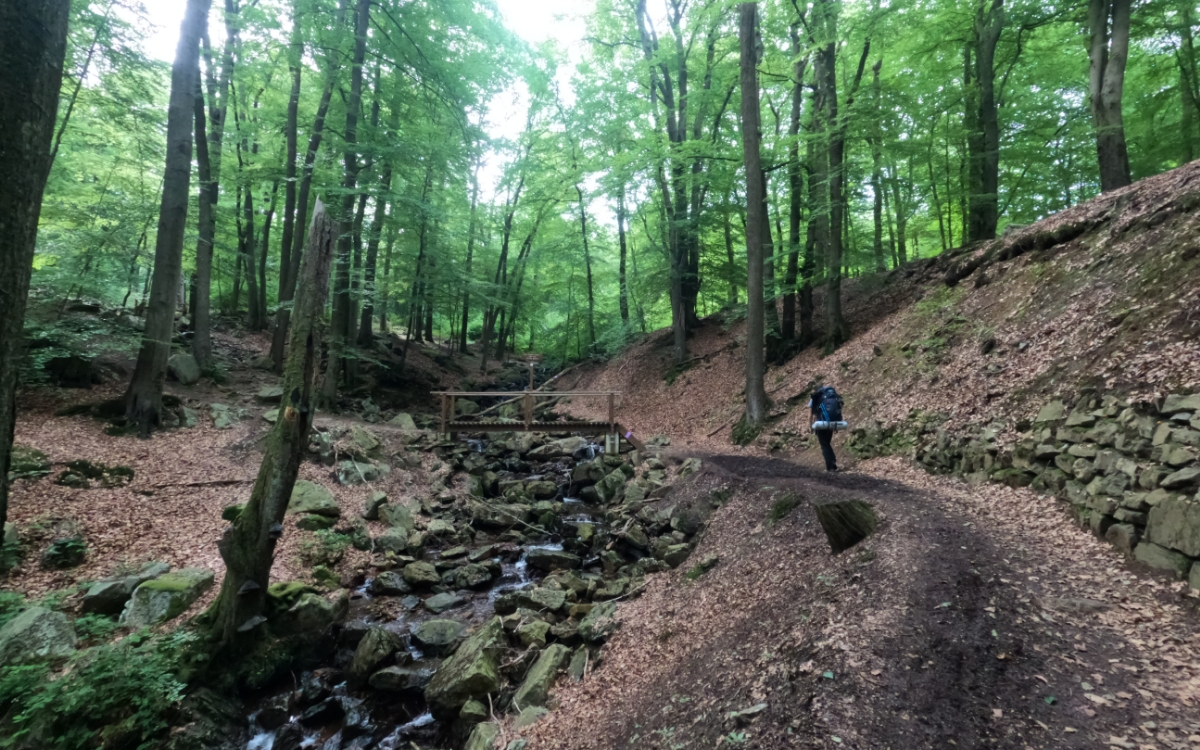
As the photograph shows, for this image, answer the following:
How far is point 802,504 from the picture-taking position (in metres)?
6.24

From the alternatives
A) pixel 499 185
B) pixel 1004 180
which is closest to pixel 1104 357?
pixel 1004 180

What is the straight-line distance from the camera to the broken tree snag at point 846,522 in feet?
16.1

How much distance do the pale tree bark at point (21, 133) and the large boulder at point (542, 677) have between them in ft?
14.3

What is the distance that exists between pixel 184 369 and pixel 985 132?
19629mm

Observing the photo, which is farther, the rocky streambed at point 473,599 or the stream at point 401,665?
the rocky streambed at point 473,599

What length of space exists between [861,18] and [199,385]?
1771 cm

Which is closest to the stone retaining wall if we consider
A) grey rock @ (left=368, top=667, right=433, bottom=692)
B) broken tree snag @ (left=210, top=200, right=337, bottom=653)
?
grey rock @ (left=368, top=667, right=433, bottom=692)

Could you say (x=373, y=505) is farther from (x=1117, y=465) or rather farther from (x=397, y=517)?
(x=1117, y=465)

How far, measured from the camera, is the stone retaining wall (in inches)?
149

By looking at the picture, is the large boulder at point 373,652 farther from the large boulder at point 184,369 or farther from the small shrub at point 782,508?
the large boulder at point 184,369

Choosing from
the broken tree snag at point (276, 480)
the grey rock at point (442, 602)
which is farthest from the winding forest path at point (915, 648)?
the broken tree snag at point (276, 480)

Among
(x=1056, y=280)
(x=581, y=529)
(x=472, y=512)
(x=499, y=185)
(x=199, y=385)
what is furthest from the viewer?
(x=499, y=185)

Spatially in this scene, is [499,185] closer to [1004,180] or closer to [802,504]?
[1004,180]

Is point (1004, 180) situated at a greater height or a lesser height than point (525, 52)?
lesser
